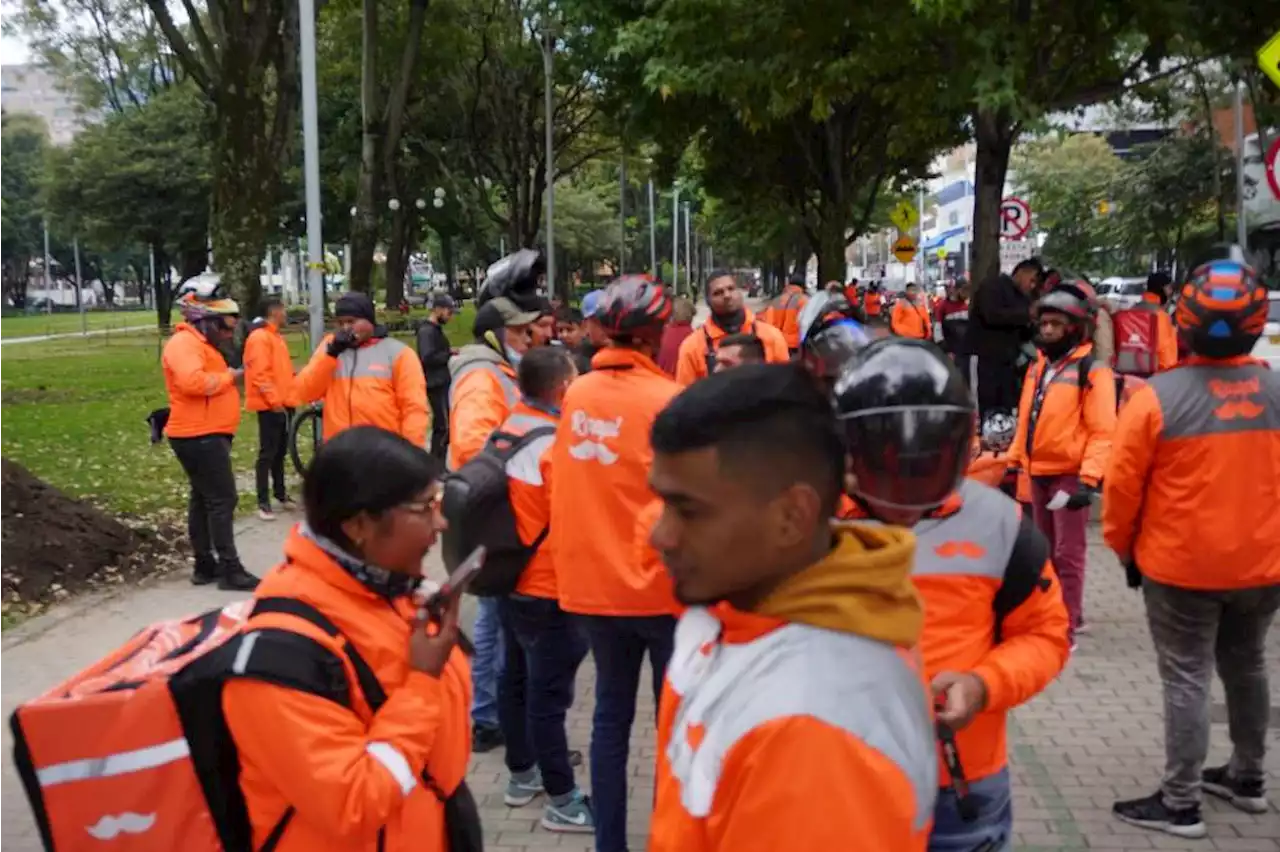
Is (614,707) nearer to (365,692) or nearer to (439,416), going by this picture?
(365,692)

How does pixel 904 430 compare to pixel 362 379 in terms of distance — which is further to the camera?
pixel 362 379

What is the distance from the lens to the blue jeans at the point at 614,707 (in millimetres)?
4027

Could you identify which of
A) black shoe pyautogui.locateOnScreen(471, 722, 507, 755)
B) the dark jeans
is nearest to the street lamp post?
black shoe pyautogui.locateOnScreen(471, 722, 507, 755)

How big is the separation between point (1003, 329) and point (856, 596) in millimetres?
9898

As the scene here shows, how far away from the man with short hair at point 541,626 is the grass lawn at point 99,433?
6.82m

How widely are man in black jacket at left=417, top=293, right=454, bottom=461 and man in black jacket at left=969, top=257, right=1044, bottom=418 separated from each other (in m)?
5.07

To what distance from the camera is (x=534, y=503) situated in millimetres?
4559

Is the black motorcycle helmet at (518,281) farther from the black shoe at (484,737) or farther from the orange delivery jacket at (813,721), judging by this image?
the orange delivery jacket at (813,721)

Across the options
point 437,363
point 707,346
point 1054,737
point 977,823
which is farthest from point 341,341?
point 977,823

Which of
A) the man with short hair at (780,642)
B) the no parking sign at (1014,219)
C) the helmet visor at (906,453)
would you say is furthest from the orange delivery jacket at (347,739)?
the no parking sign at (1014,219)

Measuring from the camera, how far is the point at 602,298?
4.09 metres

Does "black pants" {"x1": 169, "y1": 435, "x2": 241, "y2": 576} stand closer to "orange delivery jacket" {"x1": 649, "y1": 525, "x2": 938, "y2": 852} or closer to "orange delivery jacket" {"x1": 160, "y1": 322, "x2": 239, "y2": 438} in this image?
"orange delivery jacket" {"x1": 160, "y1": 322, "x2": 239, "y2": 438}

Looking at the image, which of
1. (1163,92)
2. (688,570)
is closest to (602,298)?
(688,570)

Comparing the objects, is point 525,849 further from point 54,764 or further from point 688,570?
point 688,570
